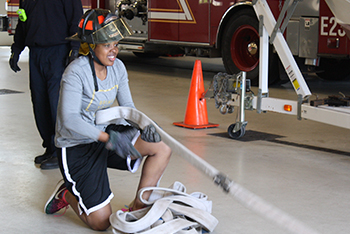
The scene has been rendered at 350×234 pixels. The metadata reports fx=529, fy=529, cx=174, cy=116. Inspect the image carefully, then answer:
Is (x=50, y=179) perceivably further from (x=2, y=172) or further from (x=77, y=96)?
(x=77, y=96)

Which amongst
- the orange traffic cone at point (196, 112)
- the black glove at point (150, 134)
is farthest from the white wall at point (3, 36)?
the black glove at point (150, 134)

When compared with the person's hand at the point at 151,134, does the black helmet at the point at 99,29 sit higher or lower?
higher

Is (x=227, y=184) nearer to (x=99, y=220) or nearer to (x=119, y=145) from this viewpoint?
(x=119, y=145)

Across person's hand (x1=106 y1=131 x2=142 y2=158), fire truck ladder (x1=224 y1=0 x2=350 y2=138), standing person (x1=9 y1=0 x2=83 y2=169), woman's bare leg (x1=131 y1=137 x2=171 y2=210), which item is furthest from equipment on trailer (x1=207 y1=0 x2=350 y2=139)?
person's hand (x1=106 y1=131 x2=142 y2=158)

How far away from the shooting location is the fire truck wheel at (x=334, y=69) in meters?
9.69

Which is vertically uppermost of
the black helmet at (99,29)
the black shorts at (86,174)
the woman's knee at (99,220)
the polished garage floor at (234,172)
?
the black helmet at (99,29)

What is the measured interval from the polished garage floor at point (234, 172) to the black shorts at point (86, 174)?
19 cm

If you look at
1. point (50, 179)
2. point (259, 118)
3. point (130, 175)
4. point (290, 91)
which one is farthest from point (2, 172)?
point (290, 91)

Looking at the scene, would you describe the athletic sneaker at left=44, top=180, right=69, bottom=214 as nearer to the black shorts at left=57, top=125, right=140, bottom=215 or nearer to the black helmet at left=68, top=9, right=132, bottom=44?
the black shorts at left=57, top=125, right=140, bottom=215

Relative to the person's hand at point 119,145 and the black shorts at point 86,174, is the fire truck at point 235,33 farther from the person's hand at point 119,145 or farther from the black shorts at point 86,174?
the person's hand at point 119,145

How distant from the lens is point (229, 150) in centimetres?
493

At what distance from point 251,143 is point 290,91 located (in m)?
3.56

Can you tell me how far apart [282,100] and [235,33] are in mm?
4067

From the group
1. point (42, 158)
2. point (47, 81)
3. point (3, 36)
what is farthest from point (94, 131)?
point (3, 36)
